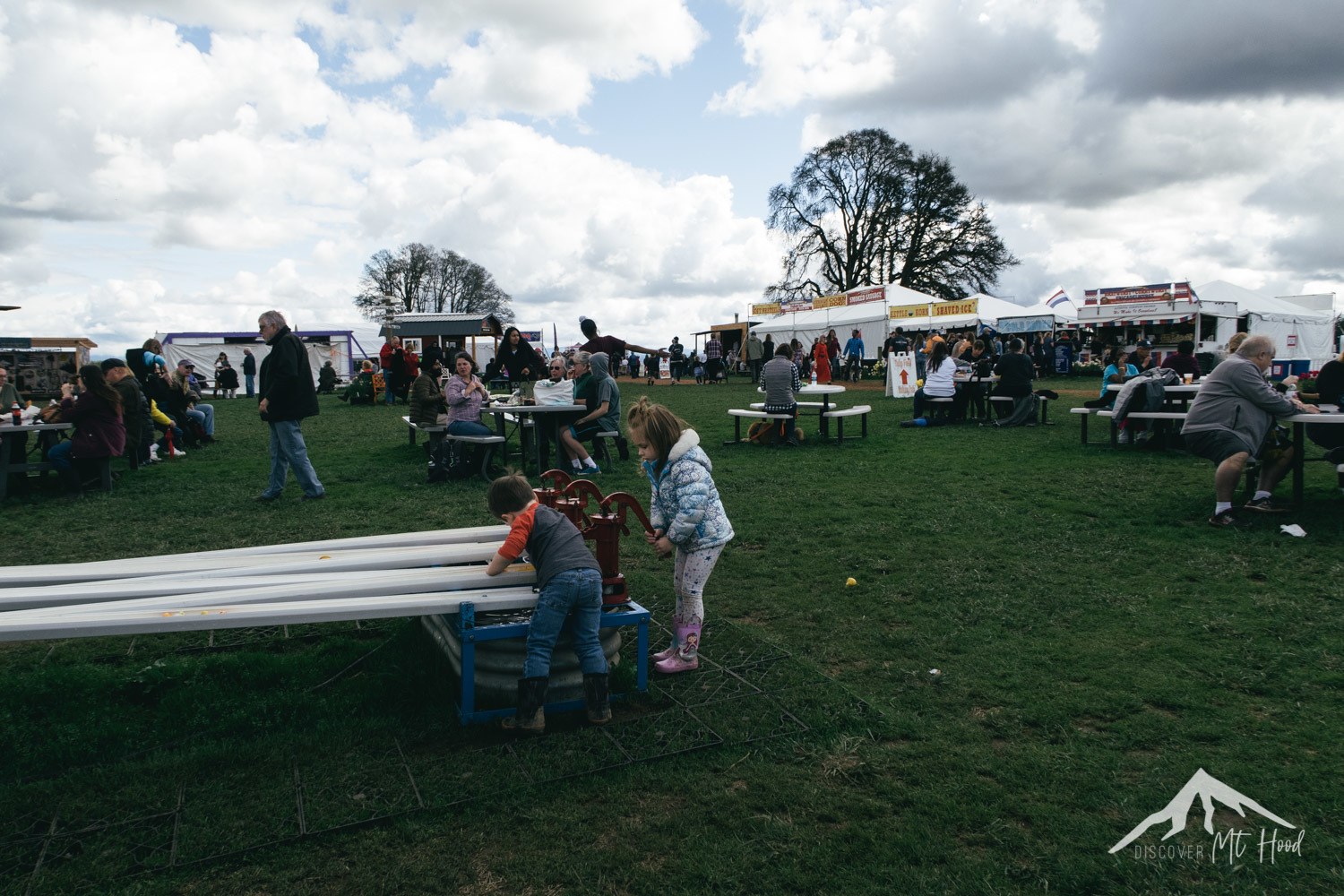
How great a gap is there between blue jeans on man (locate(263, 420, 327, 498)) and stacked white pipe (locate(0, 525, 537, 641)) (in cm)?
424

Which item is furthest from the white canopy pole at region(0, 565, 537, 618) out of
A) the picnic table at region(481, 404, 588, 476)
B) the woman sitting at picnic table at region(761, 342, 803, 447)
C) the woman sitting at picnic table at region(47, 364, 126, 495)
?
the woman sitting at picnic table at region(761, 342, 803, 447)

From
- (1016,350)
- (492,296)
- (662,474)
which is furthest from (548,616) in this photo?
(492,296)

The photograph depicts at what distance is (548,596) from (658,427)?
98 centimetres

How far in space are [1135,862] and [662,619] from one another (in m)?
2.89

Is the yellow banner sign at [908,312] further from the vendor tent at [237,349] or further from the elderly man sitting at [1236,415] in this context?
the elderly man sitting at [1236,415]

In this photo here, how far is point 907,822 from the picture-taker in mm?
2926

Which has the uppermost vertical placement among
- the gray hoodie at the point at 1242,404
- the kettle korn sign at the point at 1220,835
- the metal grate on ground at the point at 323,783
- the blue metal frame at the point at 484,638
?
the gray hoodie at the point at 1242,404

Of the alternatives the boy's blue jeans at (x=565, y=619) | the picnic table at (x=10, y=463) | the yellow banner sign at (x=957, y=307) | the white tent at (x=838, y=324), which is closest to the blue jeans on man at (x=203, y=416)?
the picnic table at (x=10, y=463)

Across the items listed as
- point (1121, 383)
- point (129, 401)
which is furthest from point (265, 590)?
point (1121, 383)

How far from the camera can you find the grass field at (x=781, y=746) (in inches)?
106

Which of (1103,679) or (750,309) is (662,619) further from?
(750,309)

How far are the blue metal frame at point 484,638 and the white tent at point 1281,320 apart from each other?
31.1 metres

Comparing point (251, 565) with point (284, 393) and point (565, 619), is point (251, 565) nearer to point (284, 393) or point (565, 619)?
point (565, 619)

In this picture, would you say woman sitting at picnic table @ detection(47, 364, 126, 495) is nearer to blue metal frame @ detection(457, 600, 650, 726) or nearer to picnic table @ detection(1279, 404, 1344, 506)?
blue metal frame @ detection(457, 600, 650, 726)
